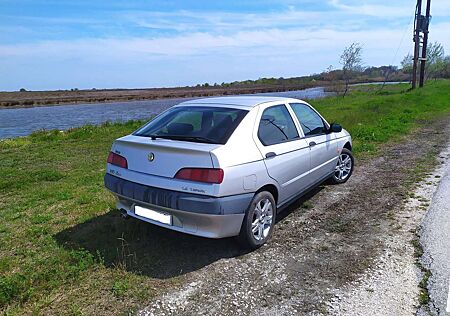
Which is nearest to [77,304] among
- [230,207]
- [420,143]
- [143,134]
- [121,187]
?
[121,187]

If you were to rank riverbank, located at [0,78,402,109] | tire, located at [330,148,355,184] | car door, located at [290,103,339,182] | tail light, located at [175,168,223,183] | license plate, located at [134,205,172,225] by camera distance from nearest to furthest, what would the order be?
tail light, located at [175,168,223,183] → license plate, located at [134,205,172,225] → car door, located at [290,103,339,182] → tire, located at [330,148,355,184] → riverbank, located at [0,78,402,109]

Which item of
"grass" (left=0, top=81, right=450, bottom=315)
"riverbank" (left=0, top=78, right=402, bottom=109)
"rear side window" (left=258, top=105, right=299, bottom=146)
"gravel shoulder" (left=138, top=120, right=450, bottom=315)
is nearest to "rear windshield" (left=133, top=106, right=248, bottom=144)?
"rear side window" (left=258, top=105, right=299, bottom=146)

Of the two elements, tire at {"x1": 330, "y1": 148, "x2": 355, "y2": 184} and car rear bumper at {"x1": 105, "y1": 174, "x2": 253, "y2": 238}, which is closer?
car rear bumper at {"x1": 105, "y1": 174, "x2": 253, "y2": 238}

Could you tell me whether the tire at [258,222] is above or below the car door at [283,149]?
below

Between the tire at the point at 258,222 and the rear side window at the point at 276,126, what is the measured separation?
2.06 feet

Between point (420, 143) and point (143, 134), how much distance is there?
857cm

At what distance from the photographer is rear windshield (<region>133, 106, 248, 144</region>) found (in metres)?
3.57

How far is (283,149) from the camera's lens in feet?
13.3

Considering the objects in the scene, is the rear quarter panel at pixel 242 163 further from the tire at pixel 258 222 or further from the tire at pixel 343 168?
the tire at pixel 343 168

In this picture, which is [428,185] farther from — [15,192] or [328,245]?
[15,192]

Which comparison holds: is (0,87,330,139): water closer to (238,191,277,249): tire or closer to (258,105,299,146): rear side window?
(258,105,299,146): rear side window

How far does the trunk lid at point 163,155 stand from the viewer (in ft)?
10.6

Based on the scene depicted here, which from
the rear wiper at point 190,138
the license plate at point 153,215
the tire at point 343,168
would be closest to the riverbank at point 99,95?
the tire at point 343,168

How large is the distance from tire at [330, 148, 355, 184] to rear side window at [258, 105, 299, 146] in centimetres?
194
